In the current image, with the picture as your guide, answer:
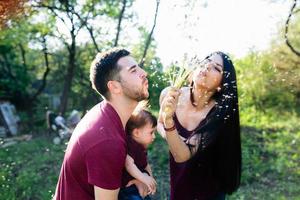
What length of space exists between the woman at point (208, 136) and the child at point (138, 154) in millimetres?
105

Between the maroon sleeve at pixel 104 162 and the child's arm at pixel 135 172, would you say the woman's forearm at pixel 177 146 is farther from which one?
the maroon sleeve at pixel 104 162

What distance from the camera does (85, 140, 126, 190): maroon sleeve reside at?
221cm

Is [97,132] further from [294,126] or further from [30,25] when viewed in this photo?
[294,126]

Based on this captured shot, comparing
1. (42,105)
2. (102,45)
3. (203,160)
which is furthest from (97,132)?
(42,105)

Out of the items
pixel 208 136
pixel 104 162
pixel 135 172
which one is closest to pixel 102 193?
pixel 104 162

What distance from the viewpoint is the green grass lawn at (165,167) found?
608 centimetres

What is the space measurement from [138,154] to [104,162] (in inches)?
26.2

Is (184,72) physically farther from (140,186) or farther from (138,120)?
(140,186)

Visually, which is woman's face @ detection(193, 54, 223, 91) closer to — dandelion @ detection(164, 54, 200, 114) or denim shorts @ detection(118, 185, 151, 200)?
dandelion @ detection(164, 54, 200, 114)

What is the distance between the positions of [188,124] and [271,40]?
8.10m

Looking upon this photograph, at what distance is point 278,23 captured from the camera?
27.3 feet

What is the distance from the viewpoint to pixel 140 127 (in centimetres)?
292

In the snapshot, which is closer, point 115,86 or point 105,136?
point 105,136

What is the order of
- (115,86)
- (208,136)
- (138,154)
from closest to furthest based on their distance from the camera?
(115,86), (138,154), (208,136)
